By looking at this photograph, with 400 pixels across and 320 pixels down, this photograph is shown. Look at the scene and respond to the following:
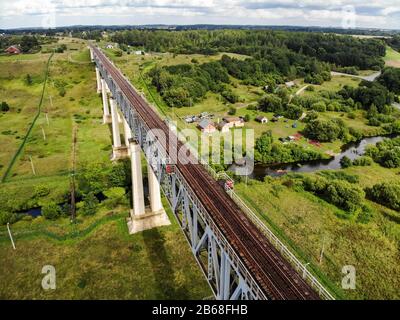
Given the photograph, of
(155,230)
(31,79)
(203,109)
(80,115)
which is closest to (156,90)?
(203,109)

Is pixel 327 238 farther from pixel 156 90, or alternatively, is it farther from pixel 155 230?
pixel 156 90

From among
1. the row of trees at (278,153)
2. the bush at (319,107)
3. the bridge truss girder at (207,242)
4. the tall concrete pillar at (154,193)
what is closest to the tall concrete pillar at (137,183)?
the tall concrete pillar at (154,193)

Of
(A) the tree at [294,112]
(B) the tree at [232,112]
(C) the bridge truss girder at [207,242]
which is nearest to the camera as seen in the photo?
(C) the bridge truss girder at [207,242]

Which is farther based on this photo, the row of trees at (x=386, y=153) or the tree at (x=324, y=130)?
the tree at (x=324, y=130)

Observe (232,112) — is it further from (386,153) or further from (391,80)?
(391,80)

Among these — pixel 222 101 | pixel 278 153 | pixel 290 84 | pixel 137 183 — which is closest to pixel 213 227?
pixel 137 183

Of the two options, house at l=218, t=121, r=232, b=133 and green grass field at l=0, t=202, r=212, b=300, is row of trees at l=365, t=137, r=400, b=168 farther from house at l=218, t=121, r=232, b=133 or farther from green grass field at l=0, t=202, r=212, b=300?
green grass field at l=0, t=202, r=212, b=300

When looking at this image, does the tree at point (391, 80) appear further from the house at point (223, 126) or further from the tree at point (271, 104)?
the house at point (223, 126)

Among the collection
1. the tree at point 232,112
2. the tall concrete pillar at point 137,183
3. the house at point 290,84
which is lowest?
the tall concrete pillar at point 137,183
